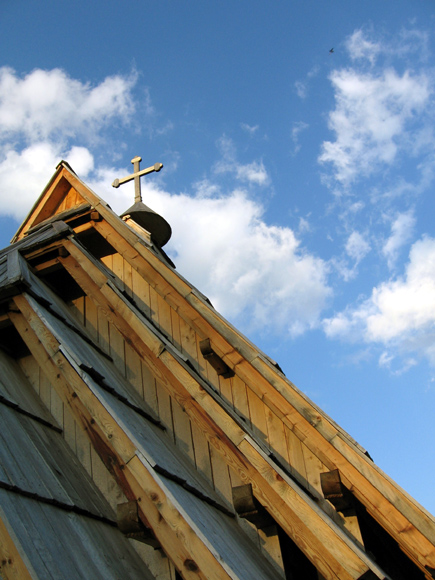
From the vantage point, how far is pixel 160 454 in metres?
4.70

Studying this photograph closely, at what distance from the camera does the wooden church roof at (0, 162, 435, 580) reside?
3467 mm

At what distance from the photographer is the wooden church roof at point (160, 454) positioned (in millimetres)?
3467

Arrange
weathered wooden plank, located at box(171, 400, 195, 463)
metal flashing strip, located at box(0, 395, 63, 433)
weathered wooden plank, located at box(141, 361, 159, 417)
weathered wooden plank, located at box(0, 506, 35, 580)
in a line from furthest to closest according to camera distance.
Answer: weathered wooden plank, located at box(141, 361, 159, 417) < weathered wooden plank, located at box(171, 400, 195, 463) < metal flashing strip, located at box(0, 395, 63, 433) < weathered wooden plank, located at box(0, 506, 35, 580)

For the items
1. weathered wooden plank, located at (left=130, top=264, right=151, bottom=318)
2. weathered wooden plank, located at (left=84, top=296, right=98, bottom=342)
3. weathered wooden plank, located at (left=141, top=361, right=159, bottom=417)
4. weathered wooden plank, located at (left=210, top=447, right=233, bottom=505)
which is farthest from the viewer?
weathered wooden plank, located at (left=130, top=264, right=151, bottom=318)

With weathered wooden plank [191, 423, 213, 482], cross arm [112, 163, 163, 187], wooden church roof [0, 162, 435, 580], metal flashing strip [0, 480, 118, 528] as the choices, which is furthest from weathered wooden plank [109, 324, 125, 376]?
cross arm [112, 163, 163, 187]

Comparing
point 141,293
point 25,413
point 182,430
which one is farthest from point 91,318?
point 25,413

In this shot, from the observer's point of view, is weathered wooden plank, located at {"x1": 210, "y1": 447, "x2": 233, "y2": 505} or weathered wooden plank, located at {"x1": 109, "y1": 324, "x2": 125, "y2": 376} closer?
weathered wooden plank, located at {"x1": 210, "y1": 447, "x2": 233, "y2": 505}

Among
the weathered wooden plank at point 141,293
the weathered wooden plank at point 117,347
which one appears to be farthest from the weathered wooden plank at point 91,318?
the weathered wooden plank at point 141,293

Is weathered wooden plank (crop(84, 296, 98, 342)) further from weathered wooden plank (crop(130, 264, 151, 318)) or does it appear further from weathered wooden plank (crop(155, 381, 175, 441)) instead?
weathered wooden plank (crop(155, 381, 175, 441))

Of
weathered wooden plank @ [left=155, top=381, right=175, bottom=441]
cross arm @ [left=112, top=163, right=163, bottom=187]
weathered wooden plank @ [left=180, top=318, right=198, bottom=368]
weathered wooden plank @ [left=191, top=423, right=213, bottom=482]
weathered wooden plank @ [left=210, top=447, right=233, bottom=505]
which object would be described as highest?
cross arm @ [left=112, top=163, right=163, bottom=187]

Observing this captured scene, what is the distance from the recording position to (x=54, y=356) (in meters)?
4.63

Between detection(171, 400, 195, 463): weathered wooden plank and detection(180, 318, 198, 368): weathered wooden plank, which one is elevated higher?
detection(180, 318, 198, 368): weathered wooden plank

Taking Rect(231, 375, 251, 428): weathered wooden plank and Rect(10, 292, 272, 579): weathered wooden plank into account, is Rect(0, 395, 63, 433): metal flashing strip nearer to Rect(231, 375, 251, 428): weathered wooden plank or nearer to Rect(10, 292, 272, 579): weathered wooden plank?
Rect(10, 292, 272, 579): weathered wooden plank


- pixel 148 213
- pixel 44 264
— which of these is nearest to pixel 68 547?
pixel 44 264
